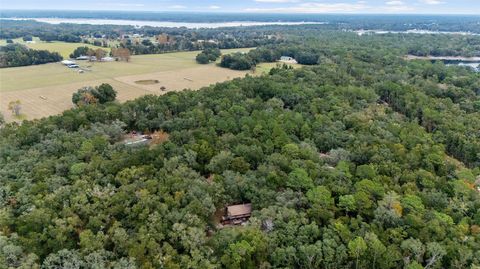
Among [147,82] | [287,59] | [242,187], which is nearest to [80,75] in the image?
[147,82]

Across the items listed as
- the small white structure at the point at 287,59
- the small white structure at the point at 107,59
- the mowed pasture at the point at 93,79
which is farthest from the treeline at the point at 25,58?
the small white structure at the point at 287,59

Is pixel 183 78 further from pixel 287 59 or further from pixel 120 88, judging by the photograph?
pixel 287 59

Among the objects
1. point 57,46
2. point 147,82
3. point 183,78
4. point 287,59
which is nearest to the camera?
point 147,82

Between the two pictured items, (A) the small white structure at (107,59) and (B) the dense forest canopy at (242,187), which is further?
(A) the small white structure at (107,59)

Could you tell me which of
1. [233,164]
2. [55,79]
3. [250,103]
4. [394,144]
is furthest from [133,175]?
[55,79]

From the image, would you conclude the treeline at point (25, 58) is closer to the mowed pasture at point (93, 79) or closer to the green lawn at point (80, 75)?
the green lawn at point (80, 75)

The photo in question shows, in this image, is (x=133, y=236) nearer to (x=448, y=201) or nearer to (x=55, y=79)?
(x=448, y=201)
